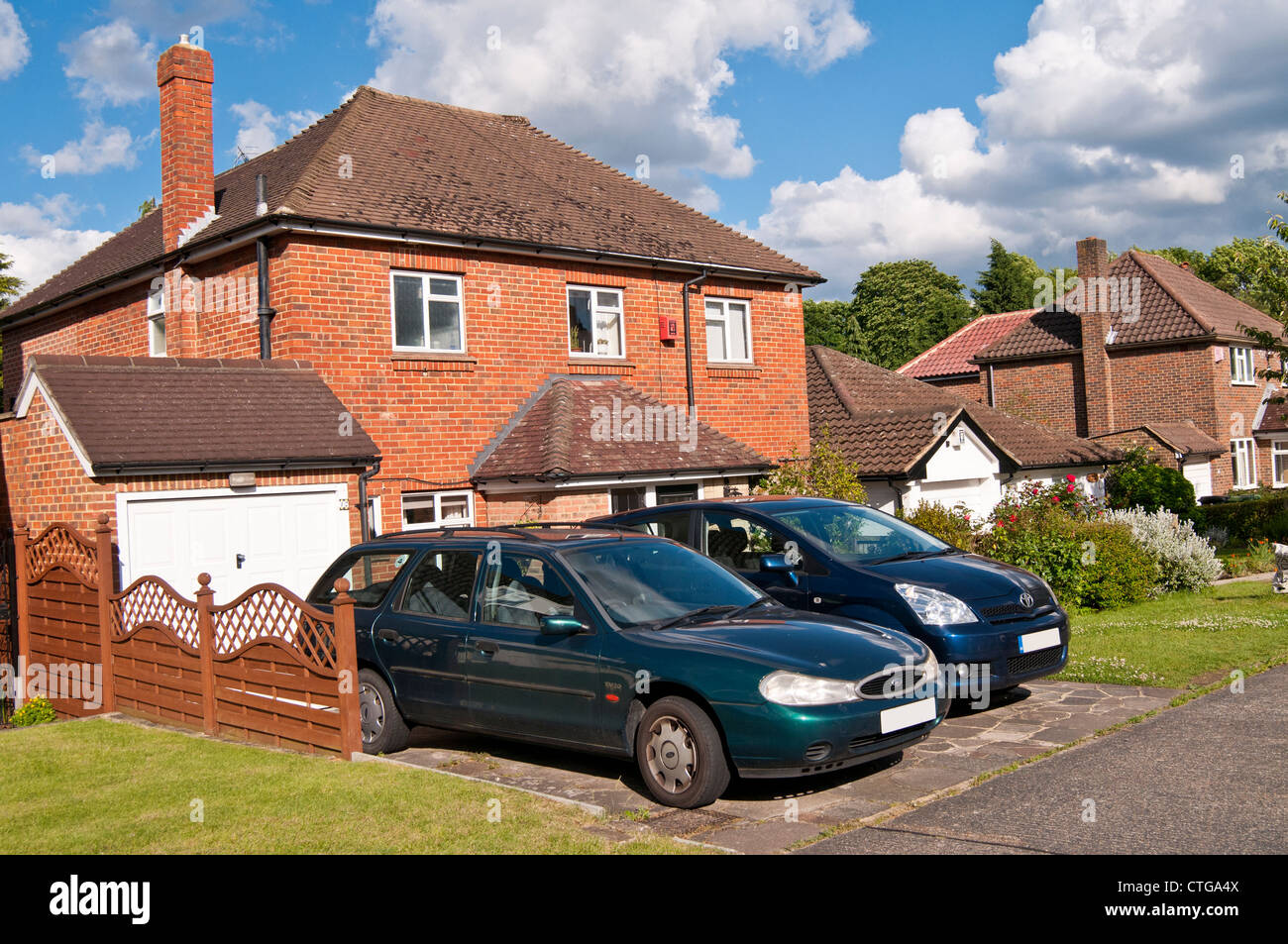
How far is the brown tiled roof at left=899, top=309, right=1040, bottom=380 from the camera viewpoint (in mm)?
39969

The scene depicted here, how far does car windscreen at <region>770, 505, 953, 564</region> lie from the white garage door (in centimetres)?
652

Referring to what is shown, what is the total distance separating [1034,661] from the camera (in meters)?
8.63

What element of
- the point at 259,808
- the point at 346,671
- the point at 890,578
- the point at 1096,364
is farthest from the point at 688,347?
the point at 1096,364

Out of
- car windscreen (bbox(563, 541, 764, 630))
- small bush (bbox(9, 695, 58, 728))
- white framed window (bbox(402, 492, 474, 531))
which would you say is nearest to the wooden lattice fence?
small bush (bbox(9, 695, 58, 728))

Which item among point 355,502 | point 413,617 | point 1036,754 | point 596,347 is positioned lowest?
point 1036,754

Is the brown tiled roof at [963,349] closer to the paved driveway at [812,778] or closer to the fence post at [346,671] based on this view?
the paved driveway at [812,778]

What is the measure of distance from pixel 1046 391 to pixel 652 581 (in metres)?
30.7

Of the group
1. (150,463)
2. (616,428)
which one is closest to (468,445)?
(616,428)

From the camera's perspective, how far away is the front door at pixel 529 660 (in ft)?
23.1

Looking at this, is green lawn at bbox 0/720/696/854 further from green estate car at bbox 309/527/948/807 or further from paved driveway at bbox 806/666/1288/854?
paved driveway at bbox 806/666/1288/854

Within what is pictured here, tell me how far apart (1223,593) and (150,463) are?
1393cm

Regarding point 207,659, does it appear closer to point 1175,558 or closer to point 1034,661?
point 1034,661
